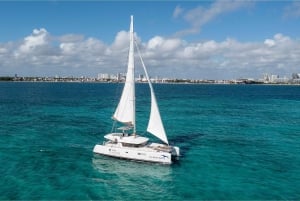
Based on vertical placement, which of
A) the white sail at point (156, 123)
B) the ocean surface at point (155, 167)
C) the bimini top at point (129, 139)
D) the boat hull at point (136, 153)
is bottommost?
the ocean surface at point (155, 167)

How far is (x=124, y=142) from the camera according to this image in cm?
4372

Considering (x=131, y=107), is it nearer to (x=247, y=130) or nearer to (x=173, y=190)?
(x=173, y=190)

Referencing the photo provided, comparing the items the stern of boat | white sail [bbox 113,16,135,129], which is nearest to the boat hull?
the stern of boat

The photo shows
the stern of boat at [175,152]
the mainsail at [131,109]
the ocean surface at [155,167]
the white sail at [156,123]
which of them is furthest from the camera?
the mainsail at [131,109]

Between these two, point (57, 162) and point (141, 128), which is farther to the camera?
point (141, 128)

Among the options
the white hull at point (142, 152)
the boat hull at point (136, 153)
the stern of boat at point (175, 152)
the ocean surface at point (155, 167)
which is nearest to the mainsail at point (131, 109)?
the stern of boat at point (175, 152)

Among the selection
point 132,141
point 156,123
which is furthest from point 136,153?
point 156,123

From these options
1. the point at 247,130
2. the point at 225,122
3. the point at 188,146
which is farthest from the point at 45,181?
the point at 225,122

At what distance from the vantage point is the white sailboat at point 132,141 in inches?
1644

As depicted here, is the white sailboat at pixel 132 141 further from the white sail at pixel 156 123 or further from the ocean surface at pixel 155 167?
the ocean surface at pixel 155 167

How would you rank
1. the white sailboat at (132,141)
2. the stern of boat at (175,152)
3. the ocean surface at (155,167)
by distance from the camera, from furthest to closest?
the stern of boat at (175,152) < the white sailboat at (132,141) < the ocean surface at (155,167)

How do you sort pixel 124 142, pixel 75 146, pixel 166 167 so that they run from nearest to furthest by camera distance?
1. pixel 166 167
2. pixel 124 142
3. pixel 75 146

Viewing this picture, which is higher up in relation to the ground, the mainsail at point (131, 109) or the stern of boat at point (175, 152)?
the mainsail at point (131, 109)

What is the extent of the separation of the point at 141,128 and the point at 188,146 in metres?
17.5
